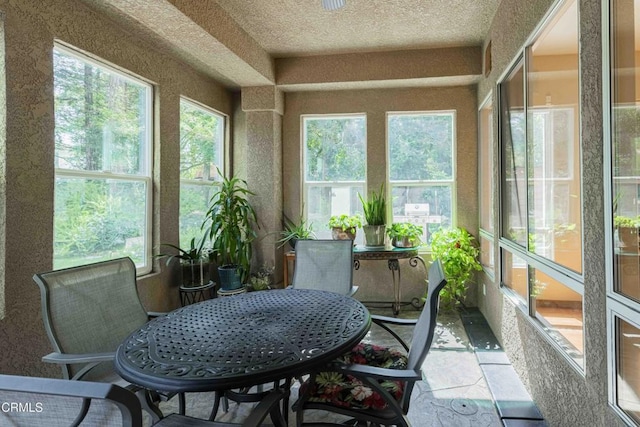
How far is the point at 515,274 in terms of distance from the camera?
9.36ft

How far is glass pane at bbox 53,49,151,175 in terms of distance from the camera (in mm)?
2662

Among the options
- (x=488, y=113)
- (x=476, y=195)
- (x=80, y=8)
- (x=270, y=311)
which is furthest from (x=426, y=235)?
(x=80, y=8)

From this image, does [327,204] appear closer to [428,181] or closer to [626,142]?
[428,181]

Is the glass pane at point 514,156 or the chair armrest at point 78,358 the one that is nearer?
the chair armrest at point 78,358

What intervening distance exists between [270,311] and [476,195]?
11.1 ft

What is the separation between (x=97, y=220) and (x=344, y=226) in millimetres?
2496

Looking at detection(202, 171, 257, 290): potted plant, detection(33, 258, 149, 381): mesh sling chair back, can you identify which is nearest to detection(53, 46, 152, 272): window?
detection(202, 171, 257, 290): potted plant

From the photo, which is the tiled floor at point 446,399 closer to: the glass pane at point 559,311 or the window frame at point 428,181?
the glass pane at point 559,311

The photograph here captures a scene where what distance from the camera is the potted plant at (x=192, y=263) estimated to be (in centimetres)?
373

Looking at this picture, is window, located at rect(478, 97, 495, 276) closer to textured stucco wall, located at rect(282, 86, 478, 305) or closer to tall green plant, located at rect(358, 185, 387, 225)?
textured stucco wall, located at rect(282, 86, 478, 305)

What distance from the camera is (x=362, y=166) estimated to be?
4.71 meters

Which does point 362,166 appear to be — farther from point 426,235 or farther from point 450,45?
point 450,45

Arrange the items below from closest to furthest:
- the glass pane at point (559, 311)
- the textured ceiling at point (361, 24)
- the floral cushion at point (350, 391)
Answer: the floral cushion at point (350, 391)
the glass pane at point (559, 311)
the textured ceiling at point (361, 24)

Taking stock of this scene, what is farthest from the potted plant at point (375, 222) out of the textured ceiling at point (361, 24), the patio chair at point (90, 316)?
the patio chair at point (90, 316)
